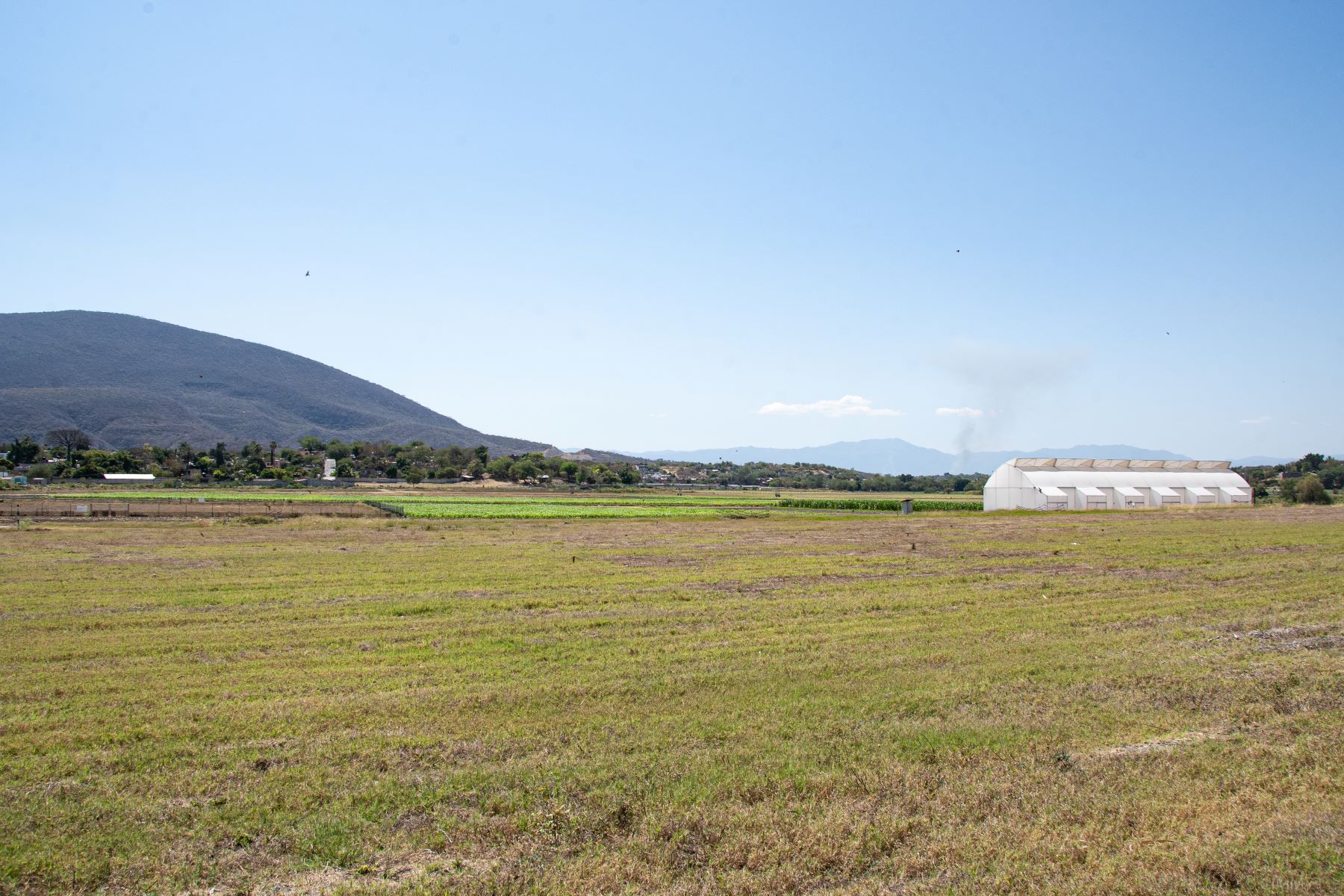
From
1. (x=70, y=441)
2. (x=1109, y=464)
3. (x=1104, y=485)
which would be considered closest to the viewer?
(x=1104, y=485)

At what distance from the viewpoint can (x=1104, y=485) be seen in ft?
228

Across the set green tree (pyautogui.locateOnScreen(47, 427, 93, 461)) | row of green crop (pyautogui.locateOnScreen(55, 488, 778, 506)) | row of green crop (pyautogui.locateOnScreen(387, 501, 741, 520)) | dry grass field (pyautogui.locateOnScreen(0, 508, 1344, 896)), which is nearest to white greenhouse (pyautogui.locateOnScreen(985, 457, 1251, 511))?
row of green crop (pyautogui.locateOnScreen(387, 501, 741, 520))

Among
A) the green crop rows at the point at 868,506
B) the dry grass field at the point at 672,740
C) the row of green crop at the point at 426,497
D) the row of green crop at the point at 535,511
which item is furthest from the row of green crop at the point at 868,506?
the dry grass field at the point at 672,740

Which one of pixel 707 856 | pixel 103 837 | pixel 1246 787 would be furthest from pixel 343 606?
pixel 1246 787

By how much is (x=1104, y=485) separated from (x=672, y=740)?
7084 centimetres

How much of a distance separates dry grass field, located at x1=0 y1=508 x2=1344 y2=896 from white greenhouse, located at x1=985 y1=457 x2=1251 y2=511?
164 ft

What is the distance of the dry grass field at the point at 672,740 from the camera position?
20.7 feet

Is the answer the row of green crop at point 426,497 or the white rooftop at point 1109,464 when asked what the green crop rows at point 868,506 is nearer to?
the row of green crop at point 426,497

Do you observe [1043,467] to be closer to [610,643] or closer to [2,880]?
[610,643]

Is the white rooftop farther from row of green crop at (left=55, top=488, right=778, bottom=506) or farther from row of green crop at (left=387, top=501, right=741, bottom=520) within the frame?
row of green crop at (left=387, top=501, right=741, bottom=520)

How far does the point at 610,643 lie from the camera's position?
14.0m

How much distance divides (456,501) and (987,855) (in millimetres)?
85857

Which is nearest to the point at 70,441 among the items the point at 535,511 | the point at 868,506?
the point at 535,511

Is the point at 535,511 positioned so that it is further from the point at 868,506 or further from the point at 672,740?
the point at 672,740
